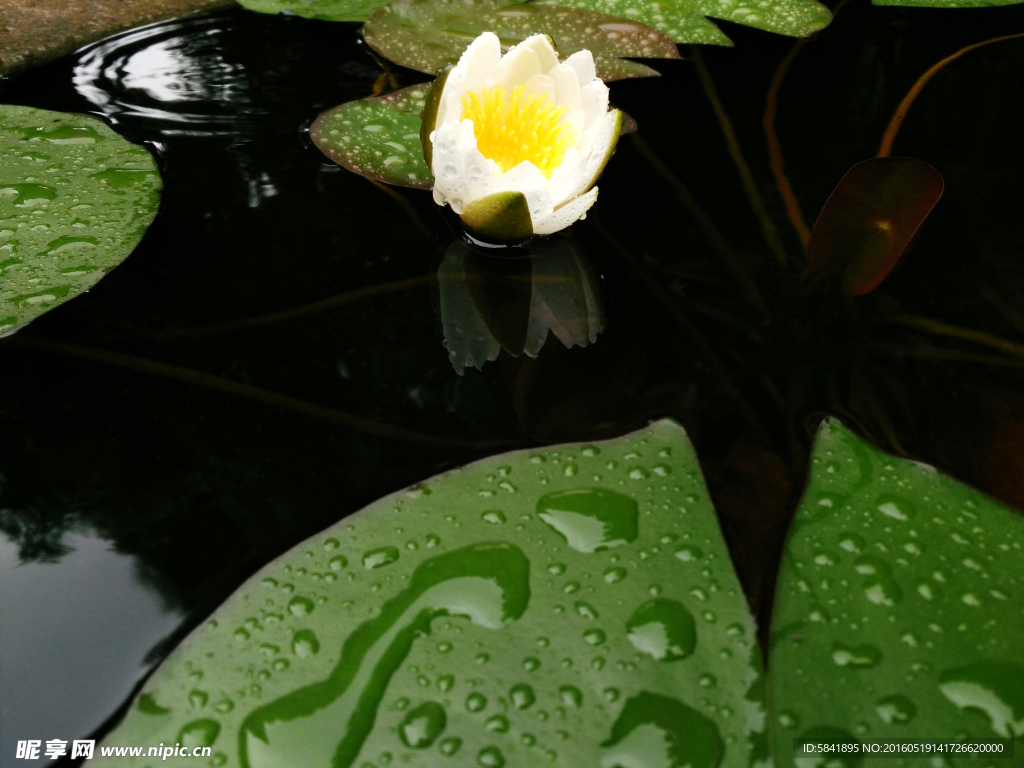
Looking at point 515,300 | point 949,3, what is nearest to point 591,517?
point 515,300

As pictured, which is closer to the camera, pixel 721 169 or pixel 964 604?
pixel 964 604

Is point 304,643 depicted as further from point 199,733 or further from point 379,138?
point 379,138

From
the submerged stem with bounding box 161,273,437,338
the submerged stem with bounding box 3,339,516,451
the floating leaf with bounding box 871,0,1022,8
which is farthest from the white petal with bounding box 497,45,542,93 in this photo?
the floating leaf with bounding box 871,0,1022,8

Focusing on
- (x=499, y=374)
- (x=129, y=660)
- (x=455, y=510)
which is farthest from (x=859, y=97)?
(x=129, y=660)

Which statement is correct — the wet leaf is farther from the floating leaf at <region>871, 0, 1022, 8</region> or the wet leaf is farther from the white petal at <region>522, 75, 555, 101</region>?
the floating leaf at <region>871, 0, 1022, 8</region>

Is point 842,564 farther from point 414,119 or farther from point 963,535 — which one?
point 414,119

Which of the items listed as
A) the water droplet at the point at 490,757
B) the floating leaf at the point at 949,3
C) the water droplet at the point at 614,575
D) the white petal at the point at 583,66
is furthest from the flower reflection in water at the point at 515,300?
the floating leaf at the point at 949,3
